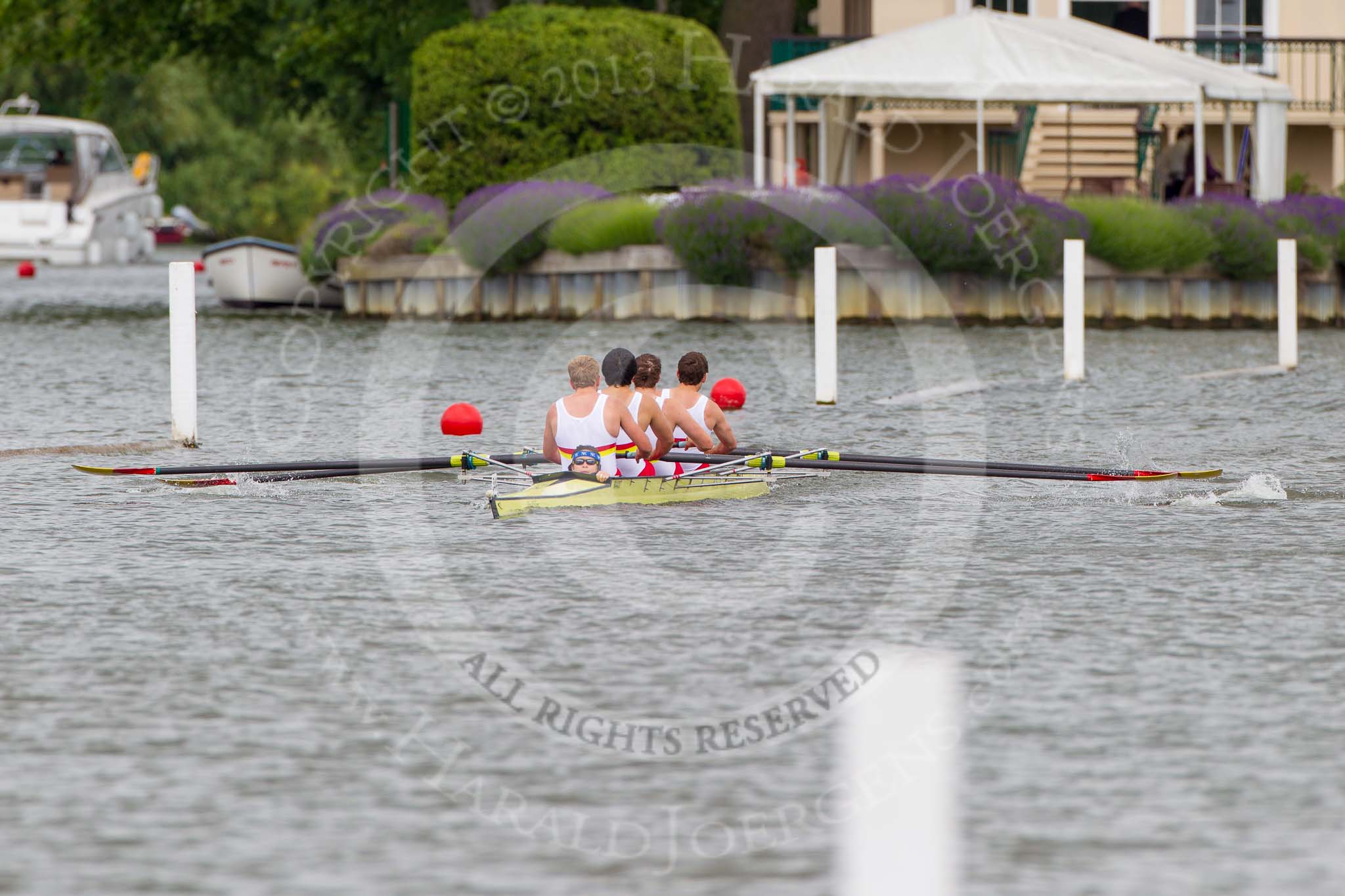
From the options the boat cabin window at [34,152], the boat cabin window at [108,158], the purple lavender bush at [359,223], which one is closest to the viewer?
the purple lavender bush at [359,223]

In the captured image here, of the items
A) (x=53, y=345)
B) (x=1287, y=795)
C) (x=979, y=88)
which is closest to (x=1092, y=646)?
(x=1287, y=795)

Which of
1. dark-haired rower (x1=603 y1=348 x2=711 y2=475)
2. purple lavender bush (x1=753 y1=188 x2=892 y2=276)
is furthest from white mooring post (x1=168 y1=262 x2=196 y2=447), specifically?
purple lavender bush (x1=753 y1=188 x2=892 y2=276)

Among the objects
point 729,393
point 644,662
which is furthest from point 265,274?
point 644,662

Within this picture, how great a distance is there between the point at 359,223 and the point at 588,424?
21.1m

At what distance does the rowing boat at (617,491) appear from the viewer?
13305mm

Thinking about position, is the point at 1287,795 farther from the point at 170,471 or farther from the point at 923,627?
the point at 170,471

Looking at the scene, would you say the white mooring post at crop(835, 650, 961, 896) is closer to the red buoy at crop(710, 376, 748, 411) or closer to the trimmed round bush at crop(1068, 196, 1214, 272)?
the red buoy at crop(710, 376, 748, 411)

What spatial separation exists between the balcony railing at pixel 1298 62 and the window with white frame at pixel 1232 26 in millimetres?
10

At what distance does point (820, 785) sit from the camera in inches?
279

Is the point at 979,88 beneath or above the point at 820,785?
above

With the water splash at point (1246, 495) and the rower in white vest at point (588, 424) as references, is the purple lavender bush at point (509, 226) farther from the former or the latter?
the water splash at point (1246, 495)

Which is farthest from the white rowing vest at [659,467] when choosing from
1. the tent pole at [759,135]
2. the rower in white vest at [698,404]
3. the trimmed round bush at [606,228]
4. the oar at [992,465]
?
the tent pole at [759,135]

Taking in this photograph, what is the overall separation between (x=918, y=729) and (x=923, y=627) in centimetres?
178

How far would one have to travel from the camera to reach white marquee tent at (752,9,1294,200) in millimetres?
30484
